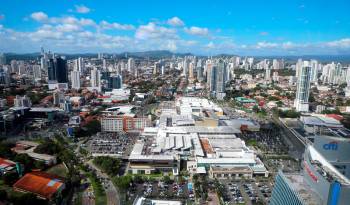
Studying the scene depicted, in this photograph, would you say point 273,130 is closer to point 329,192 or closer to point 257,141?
point 257,141

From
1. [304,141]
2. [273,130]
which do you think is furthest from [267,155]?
[273,130]

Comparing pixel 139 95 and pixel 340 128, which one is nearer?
pixel 340 128

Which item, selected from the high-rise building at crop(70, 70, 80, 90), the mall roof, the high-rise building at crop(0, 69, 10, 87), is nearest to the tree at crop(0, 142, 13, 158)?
the mall roof

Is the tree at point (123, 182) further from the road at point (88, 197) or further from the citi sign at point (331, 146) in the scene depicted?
the citi sign at point (331, 146)

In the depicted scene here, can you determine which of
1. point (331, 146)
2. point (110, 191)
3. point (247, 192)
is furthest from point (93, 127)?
point (331, 146)

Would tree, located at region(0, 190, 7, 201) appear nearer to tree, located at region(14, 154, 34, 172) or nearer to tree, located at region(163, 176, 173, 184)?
tree, located at region(14, 154, 34, 172)
